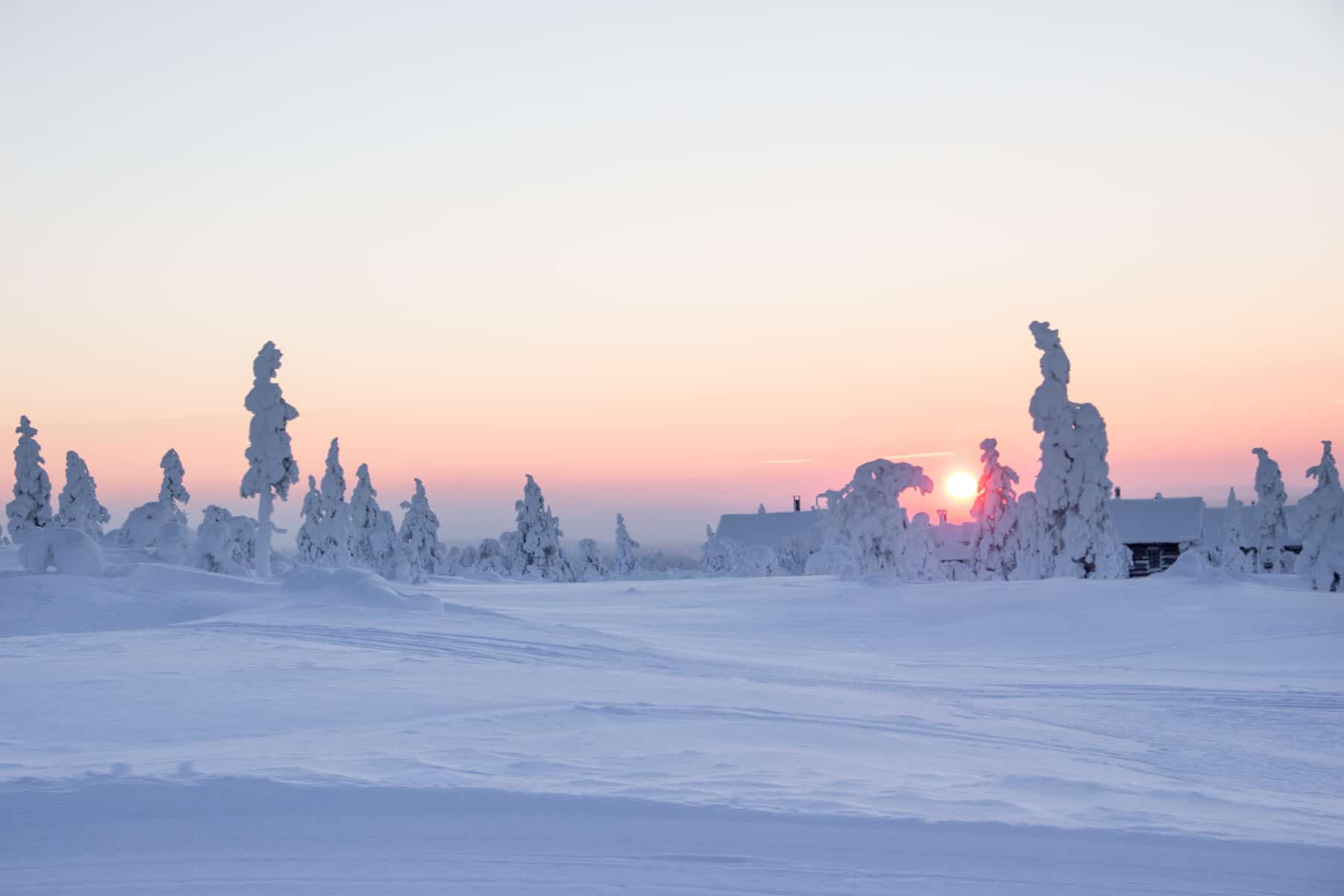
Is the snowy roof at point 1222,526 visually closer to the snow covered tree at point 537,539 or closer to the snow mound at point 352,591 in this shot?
the snow covered tree at point 537,539

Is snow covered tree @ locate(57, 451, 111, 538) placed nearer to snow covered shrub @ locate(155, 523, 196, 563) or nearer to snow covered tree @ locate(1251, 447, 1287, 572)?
snow covered shrub @ locate(155, 523, 196, 563)

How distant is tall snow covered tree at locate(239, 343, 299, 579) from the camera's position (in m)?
31.7

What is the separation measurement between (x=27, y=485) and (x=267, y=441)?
2393cm

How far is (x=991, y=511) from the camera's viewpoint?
4319 centimetres

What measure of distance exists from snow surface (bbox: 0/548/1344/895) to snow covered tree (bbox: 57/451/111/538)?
47.7 meters

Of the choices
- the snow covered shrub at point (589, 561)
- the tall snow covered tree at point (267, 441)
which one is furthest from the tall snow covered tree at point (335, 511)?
the tall snow covered tree at point (267, 441)

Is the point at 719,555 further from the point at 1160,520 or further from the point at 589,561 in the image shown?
the point at 1160,520

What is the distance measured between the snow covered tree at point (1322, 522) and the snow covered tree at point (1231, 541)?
76.1 feet

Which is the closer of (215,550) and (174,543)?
(215,550)

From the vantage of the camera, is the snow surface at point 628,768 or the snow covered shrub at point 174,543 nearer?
the snow surface at point 628,768

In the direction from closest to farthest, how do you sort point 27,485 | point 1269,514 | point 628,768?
point 628,768 < point 27,485 < point 1269,514

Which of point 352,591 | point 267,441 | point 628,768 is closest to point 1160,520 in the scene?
point 267,441

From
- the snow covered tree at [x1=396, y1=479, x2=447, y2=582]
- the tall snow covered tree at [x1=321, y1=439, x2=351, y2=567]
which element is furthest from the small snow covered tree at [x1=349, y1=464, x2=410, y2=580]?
the snow covered tree at [x1=396, y1=479, x2=447, y2=582]

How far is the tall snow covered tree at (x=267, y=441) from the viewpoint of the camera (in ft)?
104
